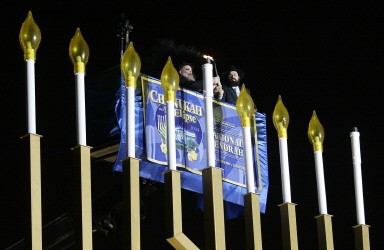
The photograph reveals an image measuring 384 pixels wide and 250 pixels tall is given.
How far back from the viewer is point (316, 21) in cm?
595

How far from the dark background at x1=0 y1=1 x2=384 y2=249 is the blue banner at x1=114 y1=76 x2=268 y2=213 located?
34.3 inches

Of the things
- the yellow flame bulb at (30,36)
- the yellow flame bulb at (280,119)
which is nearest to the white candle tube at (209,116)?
the yellow flame bulb at (280,119)

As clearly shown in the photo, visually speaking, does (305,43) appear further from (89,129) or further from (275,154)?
(89,129)

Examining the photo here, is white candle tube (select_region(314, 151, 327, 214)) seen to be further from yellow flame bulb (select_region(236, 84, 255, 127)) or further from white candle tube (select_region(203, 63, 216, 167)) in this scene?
white candle tube (select_region(203, 63, 216, 167))

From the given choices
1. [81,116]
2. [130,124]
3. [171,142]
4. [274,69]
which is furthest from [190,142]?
[274,69]

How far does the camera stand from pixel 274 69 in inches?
238

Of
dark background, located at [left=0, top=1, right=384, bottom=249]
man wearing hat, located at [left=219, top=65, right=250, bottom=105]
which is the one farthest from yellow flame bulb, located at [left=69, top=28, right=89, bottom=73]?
dark background, located at [left=0, top=1, right=384, bottom=249]

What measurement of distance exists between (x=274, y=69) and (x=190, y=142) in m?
1.61

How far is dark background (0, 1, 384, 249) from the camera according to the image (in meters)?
5.40

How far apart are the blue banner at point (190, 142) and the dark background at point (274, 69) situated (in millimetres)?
870

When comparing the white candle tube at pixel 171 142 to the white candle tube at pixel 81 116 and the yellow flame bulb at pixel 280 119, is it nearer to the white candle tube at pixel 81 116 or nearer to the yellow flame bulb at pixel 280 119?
the white candle tube at pixel 81 116

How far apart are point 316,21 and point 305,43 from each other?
0.13 metres

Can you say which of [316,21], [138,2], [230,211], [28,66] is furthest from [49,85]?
[28,66]

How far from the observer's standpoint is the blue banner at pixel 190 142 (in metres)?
4.42
